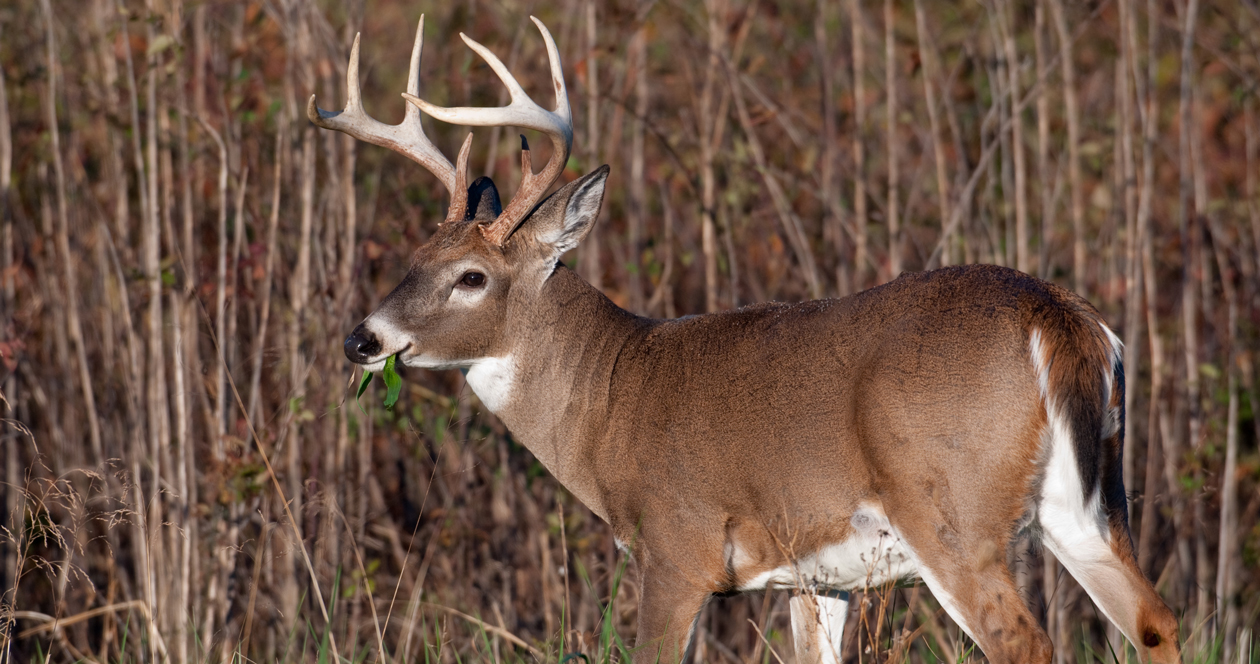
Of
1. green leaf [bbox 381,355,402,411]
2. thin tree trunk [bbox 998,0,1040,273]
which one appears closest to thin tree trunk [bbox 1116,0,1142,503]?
thin tree trunk [bbox 998,0,1040,273]

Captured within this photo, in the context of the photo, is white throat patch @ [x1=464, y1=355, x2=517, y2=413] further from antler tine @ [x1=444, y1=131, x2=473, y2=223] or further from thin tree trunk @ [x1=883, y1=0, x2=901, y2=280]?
thin tree trunk @ [x1=883, y1=0, x2=901, y2=280]

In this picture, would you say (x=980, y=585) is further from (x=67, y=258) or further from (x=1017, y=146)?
(x=67, y=258)

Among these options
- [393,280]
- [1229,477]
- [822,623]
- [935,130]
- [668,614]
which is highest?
[935,130]

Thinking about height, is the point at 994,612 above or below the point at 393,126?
below

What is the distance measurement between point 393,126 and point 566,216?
0.76 meters

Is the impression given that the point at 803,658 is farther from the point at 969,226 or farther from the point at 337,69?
the point at 337,69

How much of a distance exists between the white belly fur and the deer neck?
2.13 ft

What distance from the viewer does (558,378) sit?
397cm

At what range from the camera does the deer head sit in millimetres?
3793

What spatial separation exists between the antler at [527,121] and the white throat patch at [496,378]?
0.39 metres

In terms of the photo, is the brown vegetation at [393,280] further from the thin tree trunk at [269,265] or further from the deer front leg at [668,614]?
the deer front leg at [668,614]

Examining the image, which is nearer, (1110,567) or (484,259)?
(1110,567)

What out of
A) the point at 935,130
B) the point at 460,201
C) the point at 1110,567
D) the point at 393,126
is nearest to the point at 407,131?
the point at 393,126

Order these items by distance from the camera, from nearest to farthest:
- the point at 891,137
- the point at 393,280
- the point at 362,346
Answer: the point at 362,346 < the point at 891,137 < the point at 393,280
